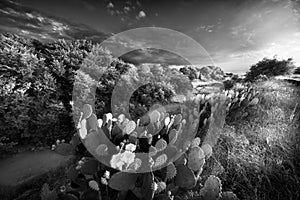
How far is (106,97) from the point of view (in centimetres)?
396

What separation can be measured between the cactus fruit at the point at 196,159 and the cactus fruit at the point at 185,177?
0.17ft

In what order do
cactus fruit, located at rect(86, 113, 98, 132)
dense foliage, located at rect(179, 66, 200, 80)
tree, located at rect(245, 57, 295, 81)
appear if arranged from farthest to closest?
tree, located at rect(245, 57, 295, 81) → dense foliage, located at rect(179, 66, 200, 80) → cactus fruit, located at rect(86, 113, 98, 132)

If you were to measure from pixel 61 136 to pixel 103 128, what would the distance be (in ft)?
8.12

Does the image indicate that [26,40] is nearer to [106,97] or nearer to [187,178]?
[106,97]

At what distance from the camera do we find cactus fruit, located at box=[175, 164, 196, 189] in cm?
117

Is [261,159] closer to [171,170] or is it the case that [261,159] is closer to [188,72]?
[171,170]

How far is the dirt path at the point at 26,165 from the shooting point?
2.39 meters

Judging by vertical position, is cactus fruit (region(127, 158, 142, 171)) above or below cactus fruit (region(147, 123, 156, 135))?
below

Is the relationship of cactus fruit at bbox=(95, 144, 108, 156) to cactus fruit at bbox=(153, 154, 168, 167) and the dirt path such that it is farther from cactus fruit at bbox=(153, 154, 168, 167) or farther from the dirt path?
the dirt path

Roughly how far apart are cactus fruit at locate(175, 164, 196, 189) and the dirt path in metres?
2.21

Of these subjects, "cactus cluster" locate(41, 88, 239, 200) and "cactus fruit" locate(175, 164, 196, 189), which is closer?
"cactus cluster" locate(41, 88, 239, 200)

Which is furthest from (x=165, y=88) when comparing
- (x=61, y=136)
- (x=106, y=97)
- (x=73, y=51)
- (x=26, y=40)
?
(x=26, y=40)

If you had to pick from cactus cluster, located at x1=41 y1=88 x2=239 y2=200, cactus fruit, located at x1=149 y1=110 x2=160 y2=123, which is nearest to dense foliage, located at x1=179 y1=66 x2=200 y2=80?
cactus fruit, located at x1=149 y1=110 x2=160 y2=123

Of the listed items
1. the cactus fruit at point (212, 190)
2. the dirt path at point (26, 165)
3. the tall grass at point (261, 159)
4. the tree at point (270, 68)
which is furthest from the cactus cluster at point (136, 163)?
the tree at point (270, 68)
